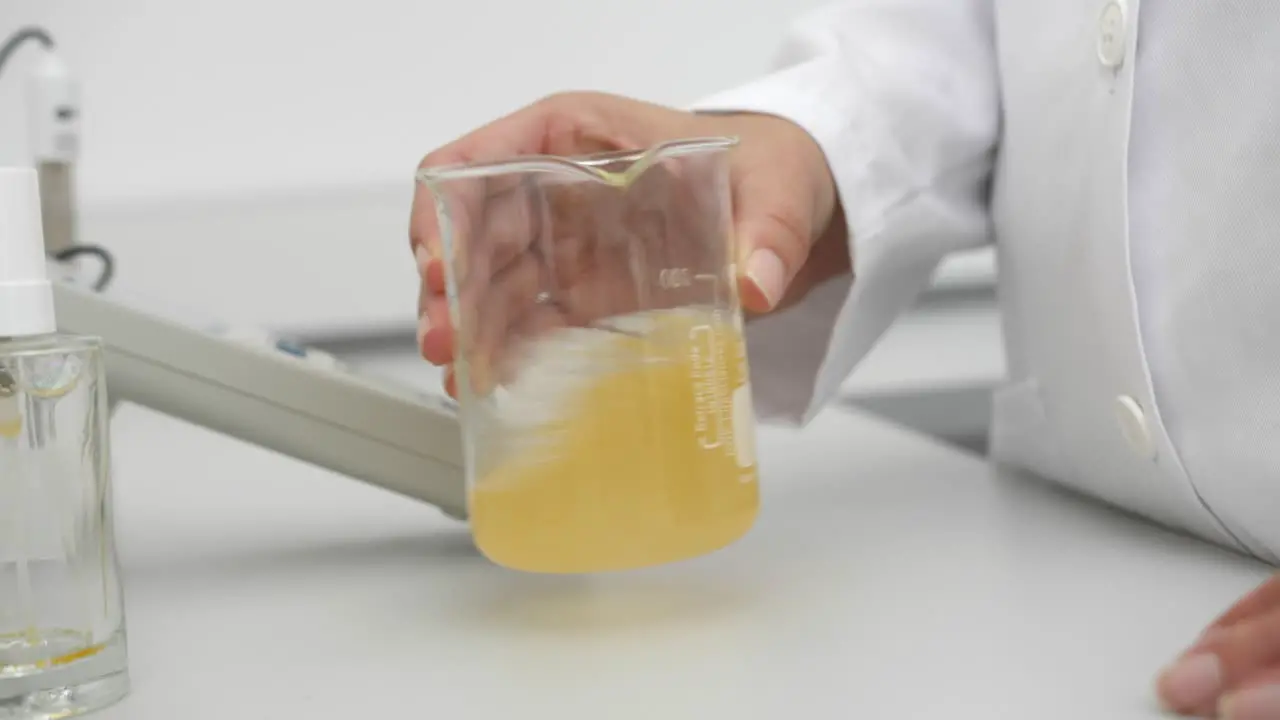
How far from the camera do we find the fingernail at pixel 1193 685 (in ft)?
1.05

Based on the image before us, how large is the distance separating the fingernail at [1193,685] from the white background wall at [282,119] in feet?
3.64

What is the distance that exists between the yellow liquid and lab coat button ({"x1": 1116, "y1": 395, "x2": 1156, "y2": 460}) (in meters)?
0.19

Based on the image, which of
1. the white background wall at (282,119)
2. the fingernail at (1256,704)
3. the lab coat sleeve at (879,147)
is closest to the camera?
the fingernail at (1256,704)

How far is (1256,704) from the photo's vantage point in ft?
0.98

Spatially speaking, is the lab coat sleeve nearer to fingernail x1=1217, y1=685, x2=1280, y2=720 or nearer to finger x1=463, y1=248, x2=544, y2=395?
finger x1=463, y1=248, x2=544, y2=395

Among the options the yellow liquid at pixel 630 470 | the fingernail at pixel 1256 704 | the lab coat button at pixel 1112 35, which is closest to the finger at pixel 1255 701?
the fingernail at pixel 1256 704

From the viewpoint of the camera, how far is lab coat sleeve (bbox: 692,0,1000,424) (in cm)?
62

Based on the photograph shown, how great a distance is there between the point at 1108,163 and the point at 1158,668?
23 cm

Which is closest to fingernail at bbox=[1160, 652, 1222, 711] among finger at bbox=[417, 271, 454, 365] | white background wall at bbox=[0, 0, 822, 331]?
finger at bbox=[417, 271, 454, 365]

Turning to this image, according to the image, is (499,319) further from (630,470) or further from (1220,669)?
(1220,669)

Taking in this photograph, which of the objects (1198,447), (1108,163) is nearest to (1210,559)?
(1198,447)

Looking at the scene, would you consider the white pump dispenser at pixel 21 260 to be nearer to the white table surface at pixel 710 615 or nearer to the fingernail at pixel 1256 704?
the white table surface at pixel 710 615

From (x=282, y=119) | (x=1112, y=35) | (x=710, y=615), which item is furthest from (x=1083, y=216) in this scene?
(x=282, y=119)

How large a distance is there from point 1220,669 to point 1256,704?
21 millimetres
